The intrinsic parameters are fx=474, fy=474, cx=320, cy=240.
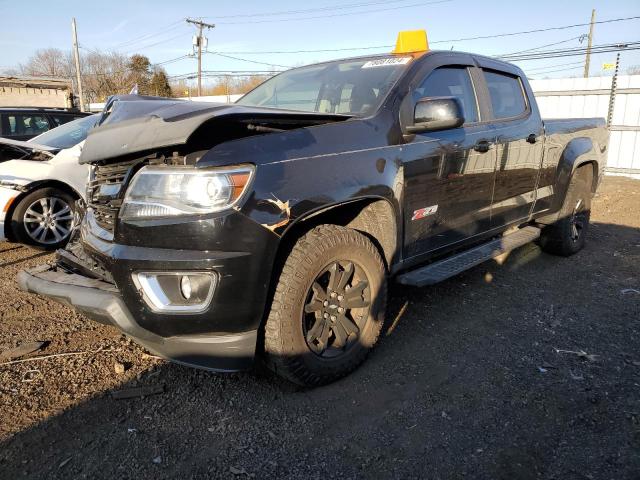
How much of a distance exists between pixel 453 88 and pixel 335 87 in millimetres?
924

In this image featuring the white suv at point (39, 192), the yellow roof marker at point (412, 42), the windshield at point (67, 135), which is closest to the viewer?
the yellow roof marker at point (412, 42)

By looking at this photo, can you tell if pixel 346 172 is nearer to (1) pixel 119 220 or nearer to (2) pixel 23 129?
(1) pixel 119 220

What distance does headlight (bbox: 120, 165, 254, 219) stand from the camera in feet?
7.13

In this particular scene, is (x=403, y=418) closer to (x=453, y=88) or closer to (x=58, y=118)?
(x=453, y=88)

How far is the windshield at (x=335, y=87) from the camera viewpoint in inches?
126

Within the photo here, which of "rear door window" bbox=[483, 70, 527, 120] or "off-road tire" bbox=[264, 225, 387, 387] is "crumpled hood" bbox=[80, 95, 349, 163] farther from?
"rear door window" bbox=[483, 70, 527, 120]

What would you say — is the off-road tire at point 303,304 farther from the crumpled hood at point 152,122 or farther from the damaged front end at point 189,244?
the crumpled hood at point 152,122

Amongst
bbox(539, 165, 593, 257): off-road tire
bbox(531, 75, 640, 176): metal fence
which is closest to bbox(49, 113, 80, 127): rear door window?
bbox(539, 165, 593, 257): off-road tire

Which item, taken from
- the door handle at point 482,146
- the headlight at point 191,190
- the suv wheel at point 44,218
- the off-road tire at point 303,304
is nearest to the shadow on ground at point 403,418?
the off-road tire at point 303,304

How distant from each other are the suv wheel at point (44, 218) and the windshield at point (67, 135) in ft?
2.45

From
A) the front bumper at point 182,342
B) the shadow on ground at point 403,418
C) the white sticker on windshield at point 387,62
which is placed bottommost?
the shadow on ground at point 403,418

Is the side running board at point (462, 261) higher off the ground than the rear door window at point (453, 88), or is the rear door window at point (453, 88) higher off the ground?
the rear door window at point (453, 88)

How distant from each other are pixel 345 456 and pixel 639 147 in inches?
505

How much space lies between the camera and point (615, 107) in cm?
1202
